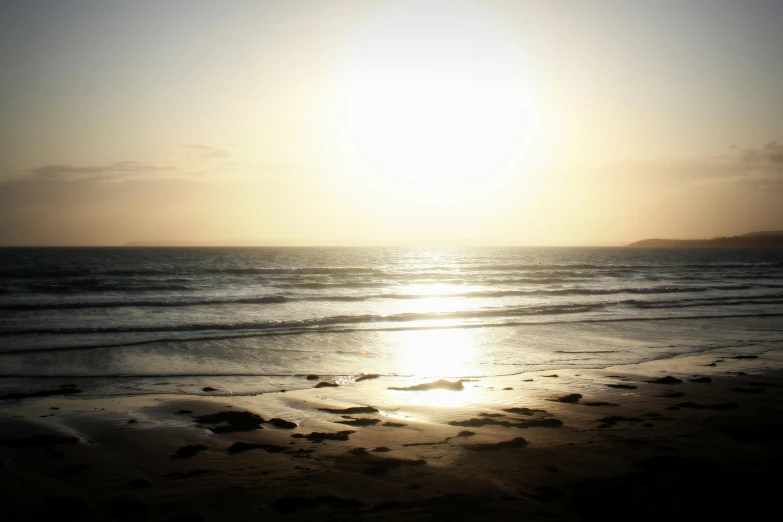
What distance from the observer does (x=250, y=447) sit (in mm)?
7035

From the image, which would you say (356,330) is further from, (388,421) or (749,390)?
(749,390)

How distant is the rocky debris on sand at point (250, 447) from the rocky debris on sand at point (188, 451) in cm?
36

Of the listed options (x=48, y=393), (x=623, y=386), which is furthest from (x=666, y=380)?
(x=48, y=393)

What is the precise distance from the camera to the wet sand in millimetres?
5254

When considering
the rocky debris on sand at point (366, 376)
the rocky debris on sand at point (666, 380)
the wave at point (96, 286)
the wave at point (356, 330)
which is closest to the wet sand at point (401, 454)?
the rocky debris on sand at point (666, 380)

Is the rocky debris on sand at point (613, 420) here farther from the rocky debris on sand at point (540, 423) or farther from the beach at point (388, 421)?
the rocky debris on sand at point (540, 423)

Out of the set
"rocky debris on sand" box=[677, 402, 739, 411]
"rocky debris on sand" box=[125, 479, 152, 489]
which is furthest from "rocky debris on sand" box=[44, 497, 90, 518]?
"rocky debris on sand" box=[677, 402, 739, 411]

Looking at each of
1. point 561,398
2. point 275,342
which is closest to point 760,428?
point 561,398

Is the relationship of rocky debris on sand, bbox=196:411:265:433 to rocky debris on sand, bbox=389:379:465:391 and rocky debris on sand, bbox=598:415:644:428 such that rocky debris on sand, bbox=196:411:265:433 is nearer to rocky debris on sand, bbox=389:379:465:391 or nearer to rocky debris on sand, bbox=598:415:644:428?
rocky debris on sand, bbox=389:379:465:391

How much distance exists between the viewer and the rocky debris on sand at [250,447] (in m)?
6.91

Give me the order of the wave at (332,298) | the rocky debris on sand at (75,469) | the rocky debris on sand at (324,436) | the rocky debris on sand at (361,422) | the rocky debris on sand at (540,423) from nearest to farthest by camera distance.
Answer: the rocky debris on sand at (75,469), the rocky debris on sand at (324,436), the rocky debris on sand at (540,423), the rocky debris on sand at (361,422), the wave at (332,298)

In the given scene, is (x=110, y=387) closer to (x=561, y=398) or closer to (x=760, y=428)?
(x=561, y=398)

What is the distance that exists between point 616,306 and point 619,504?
25105 millimetres

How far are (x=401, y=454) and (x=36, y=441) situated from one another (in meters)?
4.68
